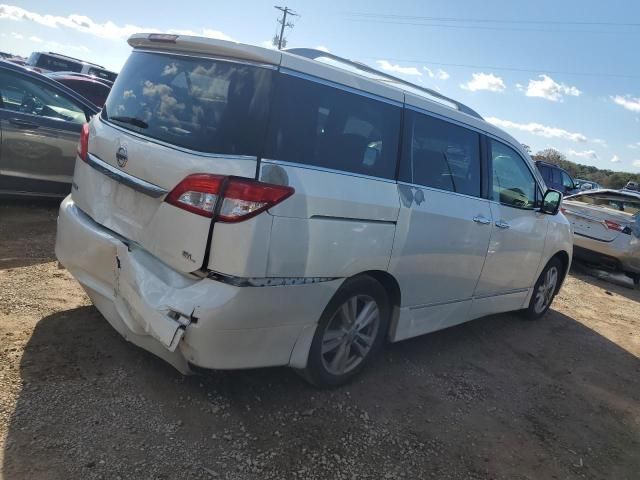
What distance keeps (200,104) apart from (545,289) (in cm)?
451

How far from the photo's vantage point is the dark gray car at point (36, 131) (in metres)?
5.72

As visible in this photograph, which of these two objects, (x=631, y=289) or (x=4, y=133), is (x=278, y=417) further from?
(x=631, y=289)

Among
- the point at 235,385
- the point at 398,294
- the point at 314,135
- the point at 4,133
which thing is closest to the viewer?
the point at 314,135

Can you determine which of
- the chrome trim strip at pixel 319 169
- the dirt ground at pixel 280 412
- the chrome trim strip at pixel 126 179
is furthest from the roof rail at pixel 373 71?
the dirt ground at pixel 280 412

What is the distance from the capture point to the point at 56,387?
114 inches

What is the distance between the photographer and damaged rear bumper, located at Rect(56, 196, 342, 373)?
2580 millimetres

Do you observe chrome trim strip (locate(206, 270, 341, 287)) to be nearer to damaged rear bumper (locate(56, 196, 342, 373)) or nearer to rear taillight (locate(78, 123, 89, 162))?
damaged rear bumper (locate(56, 196, 342, 373))

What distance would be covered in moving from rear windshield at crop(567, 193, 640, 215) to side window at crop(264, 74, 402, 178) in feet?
23.7

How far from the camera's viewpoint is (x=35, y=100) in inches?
237

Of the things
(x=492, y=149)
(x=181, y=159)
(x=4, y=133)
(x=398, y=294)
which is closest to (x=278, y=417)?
(x=398, y=294)

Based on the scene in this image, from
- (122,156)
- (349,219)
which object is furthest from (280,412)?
(122,156)

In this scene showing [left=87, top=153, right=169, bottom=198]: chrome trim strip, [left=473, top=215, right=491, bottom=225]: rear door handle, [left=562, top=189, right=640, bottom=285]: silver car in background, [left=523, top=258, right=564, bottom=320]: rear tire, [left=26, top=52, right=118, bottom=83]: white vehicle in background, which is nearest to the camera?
[left=87, top=153, right=169, bottom=198]: chrome trim strip

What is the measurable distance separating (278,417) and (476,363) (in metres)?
2.06

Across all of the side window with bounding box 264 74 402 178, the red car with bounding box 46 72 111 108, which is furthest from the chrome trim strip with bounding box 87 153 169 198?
the red car with bounding box 46 72 111 108
